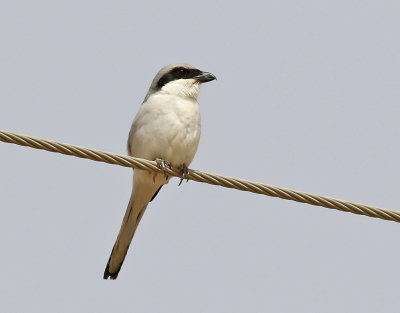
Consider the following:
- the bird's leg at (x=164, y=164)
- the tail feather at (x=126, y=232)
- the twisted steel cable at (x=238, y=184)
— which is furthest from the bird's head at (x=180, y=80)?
the twisted steel cable at (x=238, y=184)

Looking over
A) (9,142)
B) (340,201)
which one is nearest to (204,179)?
(340,201)

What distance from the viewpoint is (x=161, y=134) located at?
729 cm

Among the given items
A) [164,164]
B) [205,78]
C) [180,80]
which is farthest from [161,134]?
[205,78]

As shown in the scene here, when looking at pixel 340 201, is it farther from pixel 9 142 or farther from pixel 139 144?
pixel 139 144

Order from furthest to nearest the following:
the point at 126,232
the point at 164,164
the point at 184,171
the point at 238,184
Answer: the point at 126,232 → the point at 164,164 → the point at 184,171 → the point at 238,184

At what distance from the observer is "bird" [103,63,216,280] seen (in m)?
7.30

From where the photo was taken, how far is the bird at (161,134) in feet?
23.9

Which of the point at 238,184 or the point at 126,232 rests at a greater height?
the point at 238,184

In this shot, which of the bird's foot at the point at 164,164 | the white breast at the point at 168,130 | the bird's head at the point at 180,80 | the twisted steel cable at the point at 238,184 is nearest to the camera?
the twisted steel cable at the point at 238,184

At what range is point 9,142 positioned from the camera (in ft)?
16.6

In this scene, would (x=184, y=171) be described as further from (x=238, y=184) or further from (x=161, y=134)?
(x=238, y=184)

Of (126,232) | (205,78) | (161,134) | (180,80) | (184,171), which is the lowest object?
(126,232)

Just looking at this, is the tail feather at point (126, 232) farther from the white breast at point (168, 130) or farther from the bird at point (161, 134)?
the white breast at point (168, 130)

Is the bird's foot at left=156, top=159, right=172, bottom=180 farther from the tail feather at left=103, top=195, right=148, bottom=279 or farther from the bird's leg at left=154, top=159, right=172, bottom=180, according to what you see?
the tail feather at left=103, top=195, right=148, bottom=279
